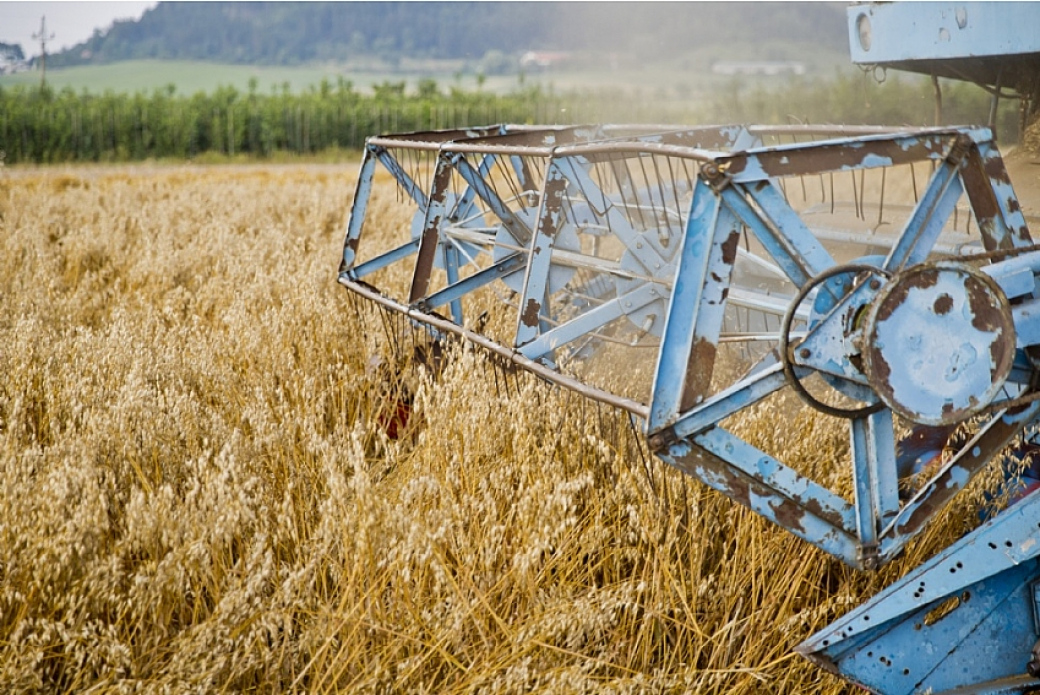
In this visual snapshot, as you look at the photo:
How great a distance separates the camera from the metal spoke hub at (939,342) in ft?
5.94

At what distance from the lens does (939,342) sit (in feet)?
6.03

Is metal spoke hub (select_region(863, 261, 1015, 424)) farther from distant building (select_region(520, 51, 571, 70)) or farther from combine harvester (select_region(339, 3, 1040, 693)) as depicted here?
distant building (select_region(520, 51, 571, 70))

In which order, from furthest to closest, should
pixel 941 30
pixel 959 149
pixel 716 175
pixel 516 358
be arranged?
pixel 941 30 < pixel 516 358 < pixel 959 149 < pixel 716 175

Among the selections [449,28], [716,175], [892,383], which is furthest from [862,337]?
[449,28]

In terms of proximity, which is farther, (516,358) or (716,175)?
(516,358)

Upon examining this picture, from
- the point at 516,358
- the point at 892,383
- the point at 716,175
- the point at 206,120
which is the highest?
the point at 206,120

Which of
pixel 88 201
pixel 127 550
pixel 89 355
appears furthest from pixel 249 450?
pixel 88 201

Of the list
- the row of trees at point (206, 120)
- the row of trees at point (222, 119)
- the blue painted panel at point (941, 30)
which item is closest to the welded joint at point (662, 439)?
the blue painted panel at point (941, 30)

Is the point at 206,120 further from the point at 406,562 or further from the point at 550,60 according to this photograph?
the point at 406,562

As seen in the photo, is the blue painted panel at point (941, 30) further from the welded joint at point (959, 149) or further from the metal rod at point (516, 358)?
the metal rod at point (516, 358)

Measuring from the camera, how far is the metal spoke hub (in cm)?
181

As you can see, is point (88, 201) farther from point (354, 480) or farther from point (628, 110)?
point (628, 110)

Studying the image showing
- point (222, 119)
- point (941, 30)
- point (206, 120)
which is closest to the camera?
point (941, 30)

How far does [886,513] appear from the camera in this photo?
2.00 m
